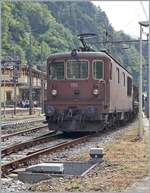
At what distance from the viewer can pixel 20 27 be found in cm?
5666

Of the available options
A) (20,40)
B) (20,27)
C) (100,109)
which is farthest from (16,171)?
(20,40)

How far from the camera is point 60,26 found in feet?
141

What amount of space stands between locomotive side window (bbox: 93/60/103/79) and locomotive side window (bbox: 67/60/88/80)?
35cm

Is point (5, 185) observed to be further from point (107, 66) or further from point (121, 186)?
point (107, 66)

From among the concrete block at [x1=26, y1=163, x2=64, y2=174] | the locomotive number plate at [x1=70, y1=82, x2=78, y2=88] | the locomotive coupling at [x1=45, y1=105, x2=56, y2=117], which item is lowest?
the concrete block at [x1=26, y1=163, x2=64, y2=174]

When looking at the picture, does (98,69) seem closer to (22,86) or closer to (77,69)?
(77,69)

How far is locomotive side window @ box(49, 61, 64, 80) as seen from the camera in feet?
69.1

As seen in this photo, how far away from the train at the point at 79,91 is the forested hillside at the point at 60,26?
13328 mm

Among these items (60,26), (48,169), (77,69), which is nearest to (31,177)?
(48,169)

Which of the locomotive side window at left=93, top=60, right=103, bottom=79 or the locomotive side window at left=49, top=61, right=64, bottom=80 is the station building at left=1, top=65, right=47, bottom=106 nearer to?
the locomotive side window at left=49, top=61, right=64, bottom=80

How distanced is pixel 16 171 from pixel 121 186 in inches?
119

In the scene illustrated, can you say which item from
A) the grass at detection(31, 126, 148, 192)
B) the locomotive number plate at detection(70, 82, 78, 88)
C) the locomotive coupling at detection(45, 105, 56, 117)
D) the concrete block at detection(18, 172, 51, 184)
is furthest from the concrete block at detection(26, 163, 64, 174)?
the locomotive number plate at detection(70, 82, 78, 88)

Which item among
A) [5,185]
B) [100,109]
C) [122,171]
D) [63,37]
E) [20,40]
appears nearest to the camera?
[5,185]

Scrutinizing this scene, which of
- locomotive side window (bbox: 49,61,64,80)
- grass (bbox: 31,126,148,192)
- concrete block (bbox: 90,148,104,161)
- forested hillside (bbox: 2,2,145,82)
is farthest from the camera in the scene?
forested hillside (bbox: 2,2,145,82)
